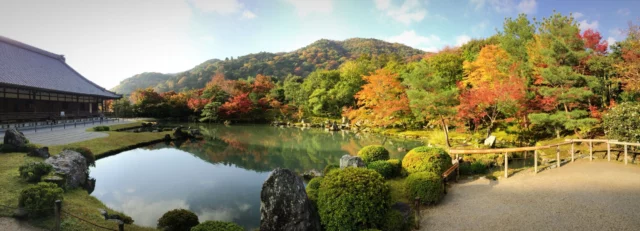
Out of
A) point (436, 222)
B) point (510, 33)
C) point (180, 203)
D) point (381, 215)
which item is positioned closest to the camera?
point (381, 215)

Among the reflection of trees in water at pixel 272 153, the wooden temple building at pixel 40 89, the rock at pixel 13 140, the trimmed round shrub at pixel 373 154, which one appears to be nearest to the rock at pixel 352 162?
the trimmed round shrub at pixel 373 154

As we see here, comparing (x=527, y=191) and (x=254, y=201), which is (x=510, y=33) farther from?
(x=254, y=201)

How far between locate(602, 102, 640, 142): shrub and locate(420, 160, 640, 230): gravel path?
6.87 feet

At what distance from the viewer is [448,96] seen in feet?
49.1

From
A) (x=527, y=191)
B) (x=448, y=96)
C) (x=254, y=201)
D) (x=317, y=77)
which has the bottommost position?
(x=254, y=201)

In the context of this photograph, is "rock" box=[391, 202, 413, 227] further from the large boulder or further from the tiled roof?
the tiled roof

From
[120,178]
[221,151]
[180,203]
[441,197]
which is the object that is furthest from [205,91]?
[441,197]

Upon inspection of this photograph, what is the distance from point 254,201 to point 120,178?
5.59 meters

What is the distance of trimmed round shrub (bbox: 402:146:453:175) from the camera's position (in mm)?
8414

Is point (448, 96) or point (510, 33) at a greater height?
point (510, 33)

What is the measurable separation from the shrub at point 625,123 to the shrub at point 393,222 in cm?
977

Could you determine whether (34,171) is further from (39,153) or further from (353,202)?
(353,202)

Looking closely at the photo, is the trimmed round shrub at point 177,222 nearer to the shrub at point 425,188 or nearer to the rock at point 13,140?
the shrub at point 425,188

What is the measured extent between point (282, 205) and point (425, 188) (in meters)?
3.52
